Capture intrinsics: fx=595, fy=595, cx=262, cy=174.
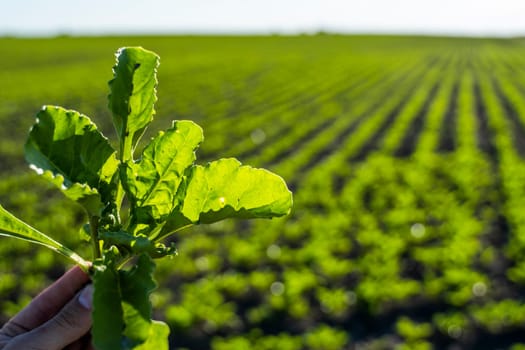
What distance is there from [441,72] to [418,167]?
19.5 metres

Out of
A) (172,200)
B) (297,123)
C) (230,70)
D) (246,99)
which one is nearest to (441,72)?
(230,70)

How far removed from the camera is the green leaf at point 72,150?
39.4 inches

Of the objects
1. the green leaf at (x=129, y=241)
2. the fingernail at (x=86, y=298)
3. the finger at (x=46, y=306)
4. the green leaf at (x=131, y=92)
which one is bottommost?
the finger at (x=46, y=306)

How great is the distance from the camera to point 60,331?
1.53 m

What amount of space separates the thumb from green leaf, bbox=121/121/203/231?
20.7 inches

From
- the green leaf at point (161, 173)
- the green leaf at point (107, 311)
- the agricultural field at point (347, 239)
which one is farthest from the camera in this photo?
the agricultural field at point (347, 239)

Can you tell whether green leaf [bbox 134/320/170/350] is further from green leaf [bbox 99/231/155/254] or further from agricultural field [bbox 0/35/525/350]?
agricultural field [bbox 0/35/525/350]

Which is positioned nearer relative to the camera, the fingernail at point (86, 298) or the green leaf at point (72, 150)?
the green leaf at point (72, 150)

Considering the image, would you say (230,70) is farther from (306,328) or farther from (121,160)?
(121,160)

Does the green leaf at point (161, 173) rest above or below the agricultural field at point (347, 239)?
above

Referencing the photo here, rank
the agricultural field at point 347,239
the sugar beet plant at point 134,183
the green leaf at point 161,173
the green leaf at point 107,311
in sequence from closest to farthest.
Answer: the green leaf at point 107,311, the sugar beet plant at point 134,183, the green leaf at point 161,173, the agricultural field at point 347,239

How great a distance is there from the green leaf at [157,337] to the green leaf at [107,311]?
→ 40 millimetres

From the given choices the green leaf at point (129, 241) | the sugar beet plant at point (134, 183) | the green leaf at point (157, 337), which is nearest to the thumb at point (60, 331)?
the sugar beet plant at point (134, 183)

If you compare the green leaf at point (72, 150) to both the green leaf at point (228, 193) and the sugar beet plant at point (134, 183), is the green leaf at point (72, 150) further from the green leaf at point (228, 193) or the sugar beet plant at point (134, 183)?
the green leaf at point (228, 193)
